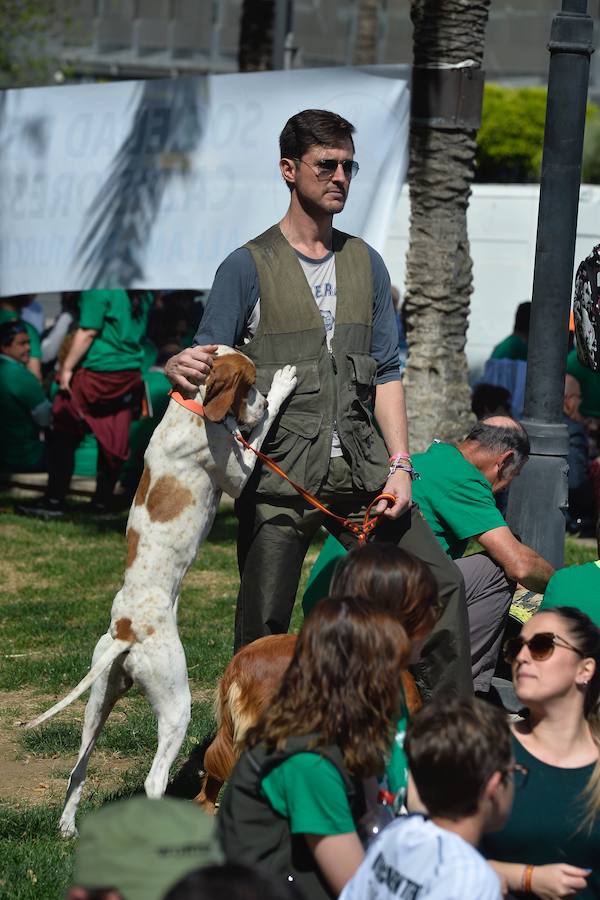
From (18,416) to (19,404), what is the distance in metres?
0.13

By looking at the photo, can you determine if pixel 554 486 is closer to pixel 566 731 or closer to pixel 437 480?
pixel 437 480

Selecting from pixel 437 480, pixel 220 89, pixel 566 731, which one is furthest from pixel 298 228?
pixel 220 89

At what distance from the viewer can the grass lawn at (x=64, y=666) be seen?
4441 mm

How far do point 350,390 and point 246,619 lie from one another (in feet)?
2.90

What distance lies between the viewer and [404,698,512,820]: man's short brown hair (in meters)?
2.69

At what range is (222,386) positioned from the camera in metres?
4.22

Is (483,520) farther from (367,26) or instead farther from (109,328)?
(367,26)

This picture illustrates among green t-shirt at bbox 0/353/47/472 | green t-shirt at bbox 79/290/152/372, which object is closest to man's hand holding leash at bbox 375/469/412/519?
green t-shirt at bbox 79/290/152/372

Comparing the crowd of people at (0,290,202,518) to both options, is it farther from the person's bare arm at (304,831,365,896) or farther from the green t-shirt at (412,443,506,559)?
the person's bare arm at (304,831,365,896)

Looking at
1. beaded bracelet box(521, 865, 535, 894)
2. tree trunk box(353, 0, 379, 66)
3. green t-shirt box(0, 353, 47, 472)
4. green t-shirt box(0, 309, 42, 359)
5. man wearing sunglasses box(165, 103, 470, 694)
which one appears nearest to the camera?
beaded bracelet box(521, 865, 535, 894)

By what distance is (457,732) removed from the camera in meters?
2.76

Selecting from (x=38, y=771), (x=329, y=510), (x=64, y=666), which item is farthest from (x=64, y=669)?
(x=329, y=510)

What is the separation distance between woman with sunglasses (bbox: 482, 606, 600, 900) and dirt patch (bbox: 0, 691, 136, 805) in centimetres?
206

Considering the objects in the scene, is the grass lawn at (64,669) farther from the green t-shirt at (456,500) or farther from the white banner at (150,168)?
the white banner at (150,168)
